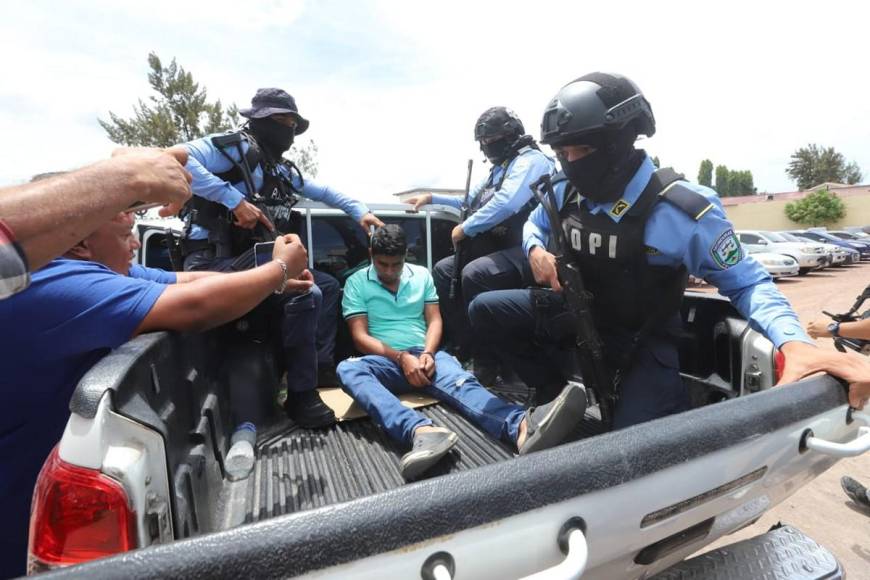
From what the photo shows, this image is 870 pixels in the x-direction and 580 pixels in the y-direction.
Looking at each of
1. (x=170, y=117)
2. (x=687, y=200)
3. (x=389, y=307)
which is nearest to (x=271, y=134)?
(x=389, y=307)

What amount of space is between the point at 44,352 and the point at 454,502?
1061mm

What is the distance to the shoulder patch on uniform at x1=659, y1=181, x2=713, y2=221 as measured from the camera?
6.27 ft

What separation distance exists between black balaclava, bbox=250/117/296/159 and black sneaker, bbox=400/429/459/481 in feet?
7.00

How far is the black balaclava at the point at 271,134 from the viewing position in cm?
304

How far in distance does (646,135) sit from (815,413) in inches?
55.6

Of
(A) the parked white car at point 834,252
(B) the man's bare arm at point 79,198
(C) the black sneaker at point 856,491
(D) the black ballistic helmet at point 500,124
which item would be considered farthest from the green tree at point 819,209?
(B) the man's bare arm at point 79,198

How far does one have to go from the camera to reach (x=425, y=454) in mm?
1899

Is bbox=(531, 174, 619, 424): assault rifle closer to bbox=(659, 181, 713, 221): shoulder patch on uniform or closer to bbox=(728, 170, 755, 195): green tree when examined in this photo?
bbox=(659, 181, 713, 221): shoulder patch on uniform

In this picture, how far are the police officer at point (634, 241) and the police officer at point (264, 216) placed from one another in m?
1.35

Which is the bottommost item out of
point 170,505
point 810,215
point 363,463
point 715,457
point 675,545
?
point 810,215

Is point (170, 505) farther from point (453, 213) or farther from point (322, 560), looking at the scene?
point (453, 213)

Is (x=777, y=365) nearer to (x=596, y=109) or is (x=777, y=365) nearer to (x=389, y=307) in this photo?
(x=596, y=109)

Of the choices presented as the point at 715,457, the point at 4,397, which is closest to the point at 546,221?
the point at 715,457

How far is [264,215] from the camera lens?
2.82 metres
